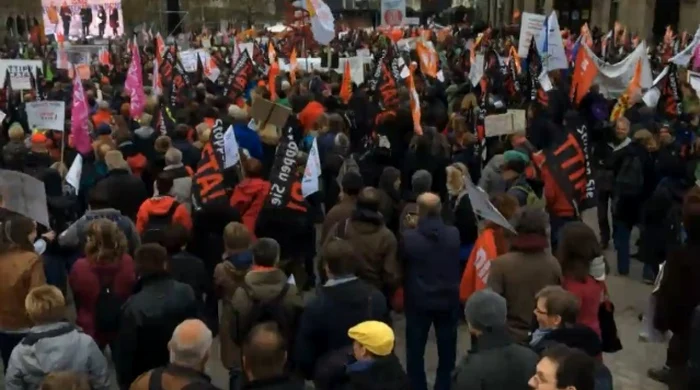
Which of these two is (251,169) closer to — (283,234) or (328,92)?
(283,234)

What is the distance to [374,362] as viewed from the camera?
414 cm

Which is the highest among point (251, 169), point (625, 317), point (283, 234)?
point (251, 169)

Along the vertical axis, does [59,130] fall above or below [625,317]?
above

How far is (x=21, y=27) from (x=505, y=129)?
32190 millimetres

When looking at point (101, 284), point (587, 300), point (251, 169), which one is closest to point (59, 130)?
point (251, 169)

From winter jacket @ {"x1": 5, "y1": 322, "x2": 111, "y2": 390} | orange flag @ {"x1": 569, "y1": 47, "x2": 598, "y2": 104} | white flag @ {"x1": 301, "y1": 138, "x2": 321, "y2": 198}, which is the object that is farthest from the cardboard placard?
winter jacket @ {"x1": 5, "y1": 322, "x2": 111, "y2": 390}

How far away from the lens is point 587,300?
4984mm

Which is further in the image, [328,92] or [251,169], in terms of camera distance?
[328,92]

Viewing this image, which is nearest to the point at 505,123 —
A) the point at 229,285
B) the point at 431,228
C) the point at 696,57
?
the point at 431,228

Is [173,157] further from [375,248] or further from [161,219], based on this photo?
[375,248]

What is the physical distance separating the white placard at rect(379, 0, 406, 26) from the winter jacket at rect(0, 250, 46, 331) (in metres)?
16.2

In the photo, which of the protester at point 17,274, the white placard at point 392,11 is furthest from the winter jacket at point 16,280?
the white placard at point 392,11

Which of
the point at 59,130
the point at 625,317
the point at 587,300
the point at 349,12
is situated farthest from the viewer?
the point at 349,12

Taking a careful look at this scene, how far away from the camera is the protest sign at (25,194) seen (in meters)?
6.16
